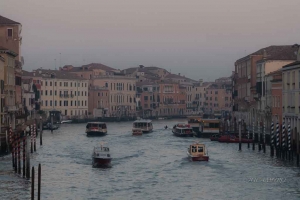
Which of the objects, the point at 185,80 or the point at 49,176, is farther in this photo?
the point at 185,80

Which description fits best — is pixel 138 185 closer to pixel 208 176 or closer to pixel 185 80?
pixel 208 176

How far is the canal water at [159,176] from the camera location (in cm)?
2966

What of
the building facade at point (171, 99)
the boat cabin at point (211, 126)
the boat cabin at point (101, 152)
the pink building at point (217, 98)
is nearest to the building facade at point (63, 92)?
the building facade at point (171, 99)

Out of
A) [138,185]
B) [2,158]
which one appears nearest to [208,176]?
[138,185]

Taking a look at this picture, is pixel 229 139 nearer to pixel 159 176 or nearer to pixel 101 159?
pixel 101 159

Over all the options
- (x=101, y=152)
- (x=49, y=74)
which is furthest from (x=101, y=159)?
(x=49, y=74)

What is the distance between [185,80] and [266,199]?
125483mm

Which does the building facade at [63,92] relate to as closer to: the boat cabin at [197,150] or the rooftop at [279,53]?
the rooftop at [279,53]

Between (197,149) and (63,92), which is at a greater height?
(63,92)

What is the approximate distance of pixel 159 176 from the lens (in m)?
35.1

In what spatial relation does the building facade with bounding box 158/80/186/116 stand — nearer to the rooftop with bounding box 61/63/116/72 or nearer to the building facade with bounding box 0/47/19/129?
the rooftop with bounding box 61/63/116/72

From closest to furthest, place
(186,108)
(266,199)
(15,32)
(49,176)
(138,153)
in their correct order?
(266,199) → (49,176) → (138,153) → (15,32) → (186,108)

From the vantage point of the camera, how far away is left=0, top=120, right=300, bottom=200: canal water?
97.3 feet

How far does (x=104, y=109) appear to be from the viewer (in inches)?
4734
